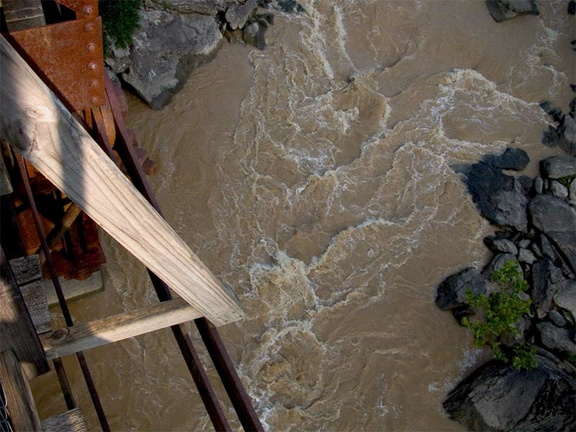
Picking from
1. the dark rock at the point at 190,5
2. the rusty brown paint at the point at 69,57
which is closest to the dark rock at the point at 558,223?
the dark rock at the point at 190,5

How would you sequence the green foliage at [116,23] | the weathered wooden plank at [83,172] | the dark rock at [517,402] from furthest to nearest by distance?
the green foliage at [116,23] < the dark rock at [517,402] < the weathered wooden plank at [83,172]

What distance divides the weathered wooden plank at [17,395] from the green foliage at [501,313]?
6134mm

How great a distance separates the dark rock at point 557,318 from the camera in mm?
7422

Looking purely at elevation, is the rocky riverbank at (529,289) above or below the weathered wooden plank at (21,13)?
below

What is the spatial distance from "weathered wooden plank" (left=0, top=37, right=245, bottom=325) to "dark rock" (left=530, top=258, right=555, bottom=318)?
648 cm

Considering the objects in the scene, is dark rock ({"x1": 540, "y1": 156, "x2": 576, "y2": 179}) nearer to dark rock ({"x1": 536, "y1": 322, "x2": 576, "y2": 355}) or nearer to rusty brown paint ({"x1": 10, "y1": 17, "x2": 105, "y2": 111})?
dark rock ({"x1": 536, "y1": 322, "x2": 576, "y2": 355})

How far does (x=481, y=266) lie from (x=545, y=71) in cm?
411

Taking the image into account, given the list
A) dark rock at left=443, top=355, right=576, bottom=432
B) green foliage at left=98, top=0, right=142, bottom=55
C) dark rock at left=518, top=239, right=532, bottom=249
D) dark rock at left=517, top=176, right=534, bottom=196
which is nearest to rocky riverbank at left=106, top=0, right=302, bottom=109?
green foliage at left=98, top=0, right=142, bottom=55

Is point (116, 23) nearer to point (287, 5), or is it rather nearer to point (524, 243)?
point (287, 5)

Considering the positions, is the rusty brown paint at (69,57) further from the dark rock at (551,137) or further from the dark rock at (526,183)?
the dark rock at (551,137)

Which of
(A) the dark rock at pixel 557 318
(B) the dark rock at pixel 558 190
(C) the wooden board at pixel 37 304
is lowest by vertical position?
(A) the dark rock at pixel 557 318

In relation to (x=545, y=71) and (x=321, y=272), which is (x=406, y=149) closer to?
(x=321, y=272)

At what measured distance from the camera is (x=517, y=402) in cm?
673

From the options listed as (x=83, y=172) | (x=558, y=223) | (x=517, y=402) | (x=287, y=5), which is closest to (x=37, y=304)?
(x=83, y=172)
